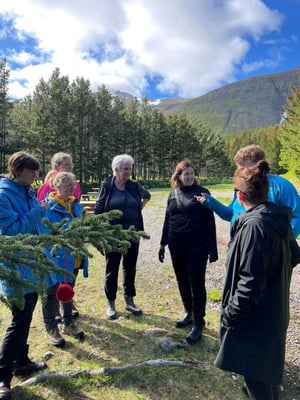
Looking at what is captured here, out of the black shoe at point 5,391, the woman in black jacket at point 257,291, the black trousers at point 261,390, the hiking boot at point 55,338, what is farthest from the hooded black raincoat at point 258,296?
the hiking boot at point 55,338

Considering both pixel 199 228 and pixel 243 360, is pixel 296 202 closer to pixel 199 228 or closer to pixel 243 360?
pixel 199 228

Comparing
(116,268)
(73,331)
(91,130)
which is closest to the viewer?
(73,331)

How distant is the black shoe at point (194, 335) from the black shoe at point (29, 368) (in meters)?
1.88

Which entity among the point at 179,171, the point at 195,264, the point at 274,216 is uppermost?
the point at 179,171

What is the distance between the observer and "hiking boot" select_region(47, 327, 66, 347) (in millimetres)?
4008

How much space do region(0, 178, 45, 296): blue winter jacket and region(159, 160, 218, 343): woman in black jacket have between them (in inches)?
79.3

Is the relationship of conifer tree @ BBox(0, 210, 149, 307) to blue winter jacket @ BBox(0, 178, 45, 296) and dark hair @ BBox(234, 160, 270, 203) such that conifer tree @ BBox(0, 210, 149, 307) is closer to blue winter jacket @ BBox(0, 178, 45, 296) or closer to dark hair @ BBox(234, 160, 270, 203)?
blue winter jacket @ BBox(0, 178, 45, 296)

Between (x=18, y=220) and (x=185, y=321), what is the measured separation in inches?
117

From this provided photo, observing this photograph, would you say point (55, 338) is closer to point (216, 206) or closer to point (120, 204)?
point (120, 204)

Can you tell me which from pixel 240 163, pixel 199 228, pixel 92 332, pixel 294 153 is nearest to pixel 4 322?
pixel 92 332

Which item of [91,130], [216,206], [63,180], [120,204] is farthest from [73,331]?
[91,130]

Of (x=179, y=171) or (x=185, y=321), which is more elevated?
(x=179, y=171)

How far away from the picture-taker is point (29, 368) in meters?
3.51

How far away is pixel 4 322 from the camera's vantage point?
15.5ft
